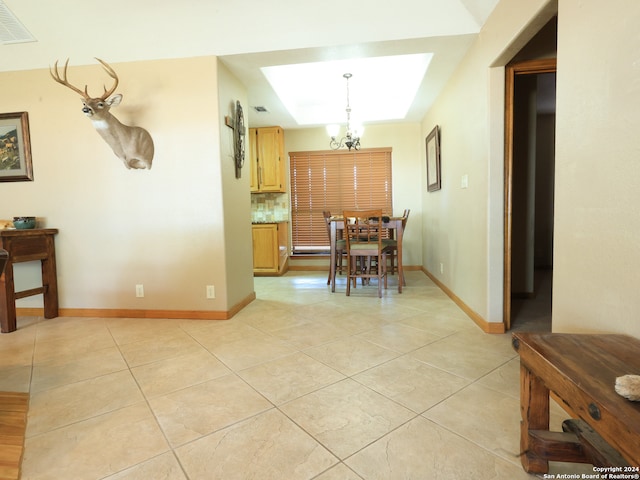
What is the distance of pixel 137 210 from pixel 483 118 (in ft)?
10.1

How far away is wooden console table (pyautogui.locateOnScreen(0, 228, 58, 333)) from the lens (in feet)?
8.68

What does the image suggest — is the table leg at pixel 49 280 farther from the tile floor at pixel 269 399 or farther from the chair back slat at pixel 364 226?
the chair back slat at pixel 364 226

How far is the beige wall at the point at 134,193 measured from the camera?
284 cm

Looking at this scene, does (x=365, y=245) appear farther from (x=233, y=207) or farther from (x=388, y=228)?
(x=233, y=207)

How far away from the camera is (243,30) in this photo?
105 inches

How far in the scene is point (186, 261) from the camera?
293cm

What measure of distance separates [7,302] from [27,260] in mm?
373

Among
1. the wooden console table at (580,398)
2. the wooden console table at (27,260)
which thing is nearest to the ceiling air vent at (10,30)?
the wooden console table at (27,260)

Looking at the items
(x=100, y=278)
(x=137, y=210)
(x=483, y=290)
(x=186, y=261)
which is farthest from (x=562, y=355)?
(x=100, y=278)

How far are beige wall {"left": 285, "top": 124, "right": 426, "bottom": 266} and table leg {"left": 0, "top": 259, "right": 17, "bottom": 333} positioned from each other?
4392 millimetres

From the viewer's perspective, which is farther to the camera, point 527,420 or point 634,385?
point 527,420

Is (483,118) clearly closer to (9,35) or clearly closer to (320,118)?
(320,118)

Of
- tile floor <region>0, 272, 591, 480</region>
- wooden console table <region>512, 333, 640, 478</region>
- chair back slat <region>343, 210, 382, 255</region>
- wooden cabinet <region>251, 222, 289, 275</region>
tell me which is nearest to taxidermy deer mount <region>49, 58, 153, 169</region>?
tile floor <region>0, 272, 591, 480</region>

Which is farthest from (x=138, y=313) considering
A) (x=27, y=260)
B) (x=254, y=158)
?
(x=254, y=158)
